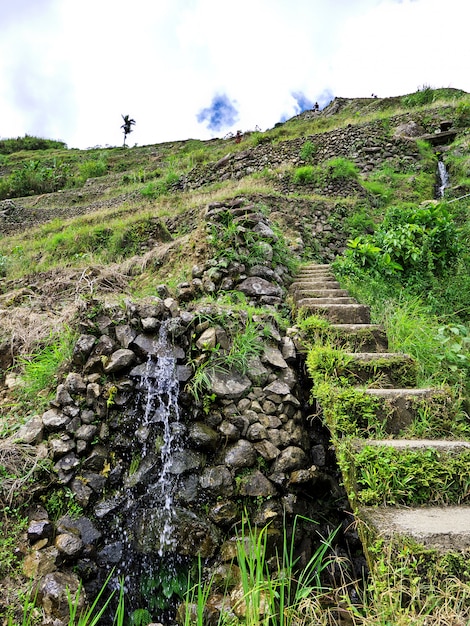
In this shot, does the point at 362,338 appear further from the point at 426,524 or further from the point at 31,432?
the point at 31,432

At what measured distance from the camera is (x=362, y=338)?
359 centimetres

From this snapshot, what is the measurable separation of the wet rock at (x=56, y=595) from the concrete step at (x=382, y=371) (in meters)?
2.27

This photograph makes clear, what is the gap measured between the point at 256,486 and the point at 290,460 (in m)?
0.33

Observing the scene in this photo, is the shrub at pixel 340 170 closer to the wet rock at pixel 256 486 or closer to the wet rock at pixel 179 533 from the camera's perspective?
the wet rock at pixel 256 486

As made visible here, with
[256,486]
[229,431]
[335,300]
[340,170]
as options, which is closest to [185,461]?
[229,431]

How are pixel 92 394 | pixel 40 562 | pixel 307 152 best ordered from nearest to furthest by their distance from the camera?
pixel 40 562
pixel 92 394
pixel 307 152

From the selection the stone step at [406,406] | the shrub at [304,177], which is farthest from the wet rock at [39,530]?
the shrub at [304,177]

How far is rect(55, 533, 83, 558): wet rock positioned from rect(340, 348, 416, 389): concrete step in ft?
7.19

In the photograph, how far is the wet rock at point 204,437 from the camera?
9.84 ft

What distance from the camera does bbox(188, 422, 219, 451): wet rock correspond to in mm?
2998

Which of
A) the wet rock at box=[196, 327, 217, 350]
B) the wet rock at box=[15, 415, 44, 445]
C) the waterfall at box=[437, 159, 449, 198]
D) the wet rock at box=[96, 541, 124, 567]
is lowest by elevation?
the wet rock at box=[96, 541, 124, 567]

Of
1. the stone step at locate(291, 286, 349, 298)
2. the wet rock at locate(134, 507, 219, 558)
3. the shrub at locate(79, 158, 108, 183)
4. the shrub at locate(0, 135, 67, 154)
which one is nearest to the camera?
the wet rock at locate(134, 507, 219, 558)

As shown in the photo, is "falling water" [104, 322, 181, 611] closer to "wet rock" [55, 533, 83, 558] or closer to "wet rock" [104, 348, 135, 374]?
"wet rock" [104, 348, 135, 374]

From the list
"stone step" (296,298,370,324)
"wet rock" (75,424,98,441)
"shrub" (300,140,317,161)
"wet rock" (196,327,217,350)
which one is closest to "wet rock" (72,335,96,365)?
"wet rock" (75,424,98,441)
